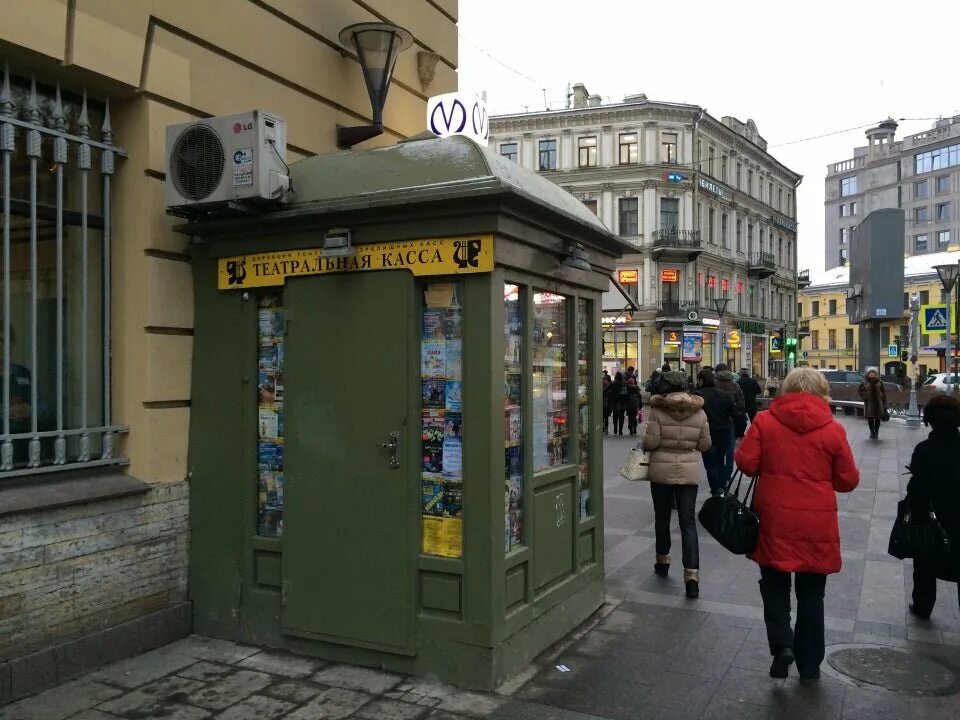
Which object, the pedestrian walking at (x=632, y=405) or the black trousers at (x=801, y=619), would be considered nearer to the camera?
the black trousers at (x=801, y=619)

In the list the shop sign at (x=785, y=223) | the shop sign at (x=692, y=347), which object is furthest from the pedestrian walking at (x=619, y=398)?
the shop sign at (x=785, y=223)

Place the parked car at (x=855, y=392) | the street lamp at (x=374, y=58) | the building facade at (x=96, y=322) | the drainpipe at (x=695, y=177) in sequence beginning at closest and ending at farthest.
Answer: the building facade at (x=96, y=322)
the street lamp at (x=374, y=58)
the parked car at (x=855, y=392)
the drainpipe at (x=695, y=177)

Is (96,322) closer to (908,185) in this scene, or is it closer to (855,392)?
(855,392)

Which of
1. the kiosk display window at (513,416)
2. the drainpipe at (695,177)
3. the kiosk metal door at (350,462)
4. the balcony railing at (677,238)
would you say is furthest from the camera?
the drainpipe at (695,177)

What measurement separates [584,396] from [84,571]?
3522mm

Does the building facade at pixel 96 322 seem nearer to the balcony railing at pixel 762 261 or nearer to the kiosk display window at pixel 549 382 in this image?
the kiosk display window at pixel 549 382

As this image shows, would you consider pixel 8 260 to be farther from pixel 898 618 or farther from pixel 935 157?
pixel 935 157

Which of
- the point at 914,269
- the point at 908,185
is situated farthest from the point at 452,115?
the point at 908,185

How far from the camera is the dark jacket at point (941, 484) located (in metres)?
5.52

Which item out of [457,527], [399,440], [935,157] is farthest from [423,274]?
[935,157]

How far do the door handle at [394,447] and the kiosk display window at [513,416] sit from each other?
2.10 feet

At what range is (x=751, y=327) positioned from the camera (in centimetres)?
5500

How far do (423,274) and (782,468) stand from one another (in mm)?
2400

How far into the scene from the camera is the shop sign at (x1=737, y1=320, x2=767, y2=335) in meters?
53.6
